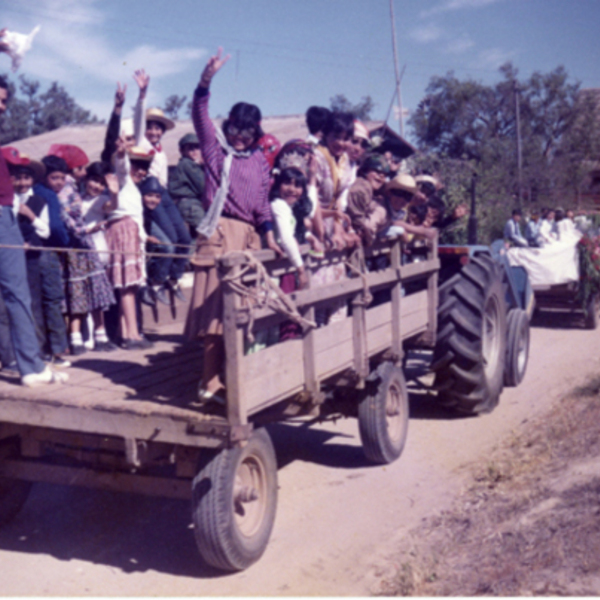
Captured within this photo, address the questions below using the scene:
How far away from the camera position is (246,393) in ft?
11.4

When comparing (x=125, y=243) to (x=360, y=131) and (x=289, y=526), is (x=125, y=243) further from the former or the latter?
(x=289, y=526)

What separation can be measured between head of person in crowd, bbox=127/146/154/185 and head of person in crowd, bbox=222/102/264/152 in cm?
180

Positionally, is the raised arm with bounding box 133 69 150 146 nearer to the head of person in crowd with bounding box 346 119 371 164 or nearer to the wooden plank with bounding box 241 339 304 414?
the head of person in crowd with bounding box 346 119 371 164

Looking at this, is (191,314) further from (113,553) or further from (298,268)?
(113,553)

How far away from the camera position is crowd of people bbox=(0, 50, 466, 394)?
4082 millimetres

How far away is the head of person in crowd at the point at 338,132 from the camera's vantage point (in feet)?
17.9

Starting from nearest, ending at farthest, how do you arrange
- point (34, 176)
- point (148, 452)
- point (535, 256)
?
point (148, 452) < point (34, 176) < point (535, 256)

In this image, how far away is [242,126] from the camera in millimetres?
4156

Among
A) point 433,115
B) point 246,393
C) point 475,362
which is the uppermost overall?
Result: point 433,115

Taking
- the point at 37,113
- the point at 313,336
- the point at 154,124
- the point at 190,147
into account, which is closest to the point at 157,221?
the point at 154,124

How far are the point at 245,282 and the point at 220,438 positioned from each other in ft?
2.80

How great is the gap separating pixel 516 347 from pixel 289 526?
4.25m

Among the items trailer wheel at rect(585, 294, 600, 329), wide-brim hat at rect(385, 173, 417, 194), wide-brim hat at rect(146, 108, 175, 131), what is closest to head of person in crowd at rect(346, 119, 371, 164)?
wide-brim hat at rect(385, 173, 417, 194)

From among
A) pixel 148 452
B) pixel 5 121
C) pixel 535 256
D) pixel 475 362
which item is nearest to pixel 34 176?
pixel 148 452
